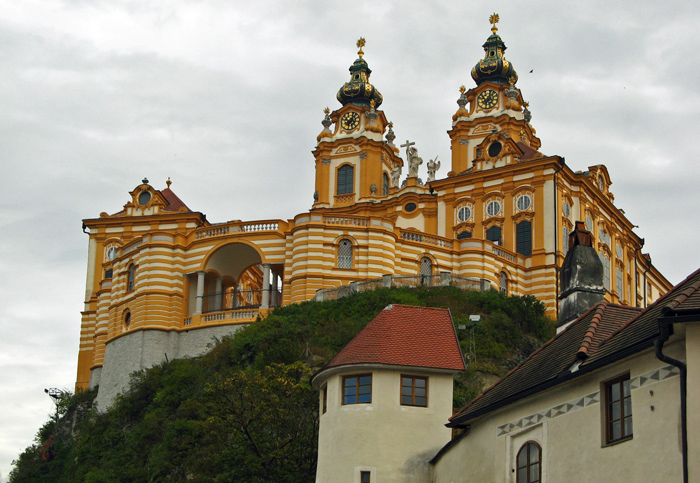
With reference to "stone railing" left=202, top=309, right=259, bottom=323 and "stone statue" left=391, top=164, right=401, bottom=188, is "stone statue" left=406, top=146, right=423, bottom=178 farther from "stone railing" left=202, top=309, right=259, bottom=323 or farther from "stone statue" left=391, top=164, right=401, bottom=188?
"stone railing" left=202, top=309, right=259, bottom=323

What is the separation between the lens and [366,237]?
57.6 meters

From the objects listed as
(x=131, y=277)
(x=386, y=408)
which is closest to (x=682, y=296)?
(x=386, y=408)

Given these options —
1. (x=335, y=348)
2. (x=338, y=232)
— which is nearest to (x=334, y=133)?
(x=338, y=232)

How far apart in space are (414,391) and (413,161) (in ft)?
149

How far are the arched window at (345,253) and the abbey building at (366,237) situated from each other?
61mm

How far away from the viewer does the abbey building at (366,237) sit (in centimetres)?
5747

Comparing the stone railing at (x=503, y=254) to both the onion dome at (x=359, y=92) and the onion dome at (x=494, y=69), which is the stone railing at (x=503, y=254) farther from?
the onion dome at (x=359, y=92)

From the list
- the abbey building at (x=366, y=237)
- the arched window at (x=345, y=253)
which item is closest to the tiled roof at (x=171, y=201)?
the abbey building at (x=366, y=237)

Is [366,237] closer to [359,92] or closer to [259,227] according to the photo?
[259,227]

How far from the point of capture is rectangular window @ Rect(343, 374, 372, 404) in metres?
28.5

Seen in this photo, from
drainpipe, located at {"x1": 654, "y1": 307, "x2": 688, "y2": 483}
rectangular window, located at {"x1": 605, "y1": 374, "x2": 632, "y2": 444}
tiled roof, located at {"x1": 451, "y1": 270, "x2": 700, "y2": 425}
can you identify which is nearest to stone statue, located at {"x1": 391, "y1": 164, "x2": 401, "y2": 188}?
tiled roof, located at {"x1": 451, "y1": 270, "x2": 700, "y2": 425}

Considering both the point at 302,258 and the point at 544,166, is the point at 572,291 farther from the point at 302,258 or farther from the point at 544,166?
the point at 544,166

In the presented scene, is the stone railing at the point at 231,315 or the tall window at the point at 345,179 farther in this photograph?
the tall window at the point at 345,179

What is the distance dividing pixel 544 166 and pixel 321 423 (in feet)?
124
